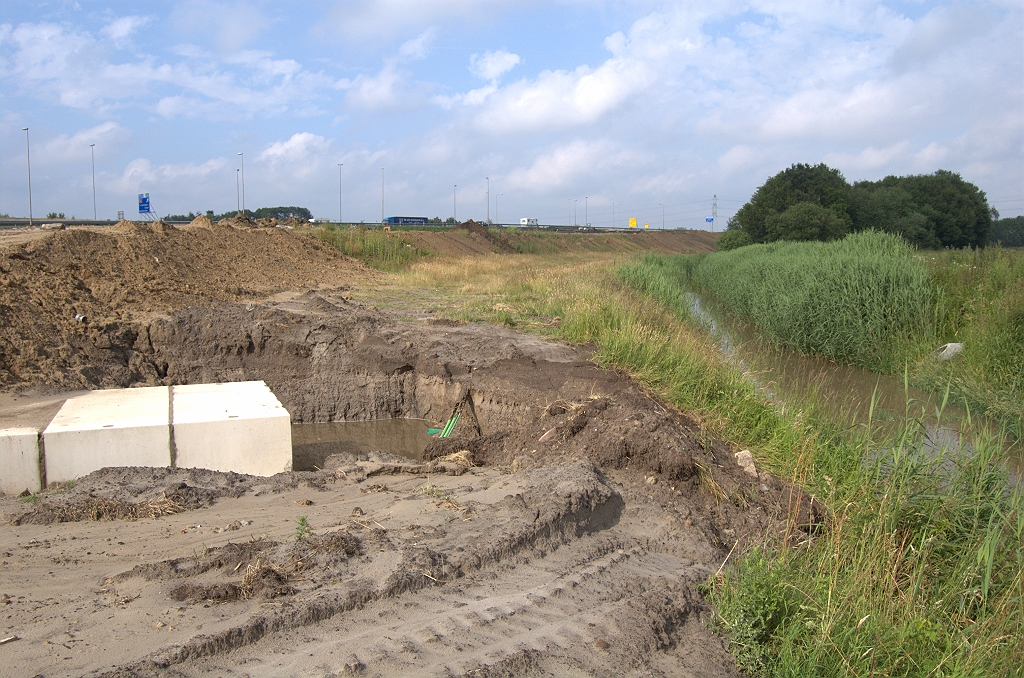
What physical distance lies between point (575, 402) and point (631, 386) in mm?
889

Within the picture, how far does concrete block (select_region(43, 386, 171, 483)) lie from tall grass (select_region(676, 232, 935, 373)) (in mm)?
12832

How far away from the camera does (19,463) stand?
6242 mm

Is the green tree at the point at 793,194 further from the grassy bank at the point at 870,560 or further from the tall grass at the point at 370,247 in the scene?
the grassy bank at the point at 870,560

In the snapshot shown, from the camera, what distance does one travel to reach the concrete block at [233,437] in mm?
6820

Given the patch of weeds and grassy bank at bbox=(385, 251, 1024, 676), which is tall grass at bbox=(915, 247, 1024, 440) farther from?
the patch of weeds

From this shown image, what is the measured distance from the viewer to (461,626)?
12.1ft

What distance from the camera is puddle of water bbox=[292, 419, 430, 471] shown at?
8703 mm

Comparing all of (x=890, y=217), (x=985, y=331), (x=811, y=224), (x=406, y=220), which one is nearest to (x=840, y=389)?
(x=985, y=331)

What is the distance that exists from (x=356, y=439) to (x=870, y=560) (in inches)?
271

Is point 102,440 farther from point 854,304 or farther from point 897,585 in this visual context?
point 854,304

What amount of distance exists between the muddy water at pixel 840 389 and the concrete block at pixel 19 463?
294 inches

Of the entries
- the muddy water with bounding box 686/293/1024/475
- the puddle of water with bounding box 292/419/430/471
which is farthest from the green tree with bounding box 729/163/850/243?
the puddle of water with bounding box 292/419/430/471

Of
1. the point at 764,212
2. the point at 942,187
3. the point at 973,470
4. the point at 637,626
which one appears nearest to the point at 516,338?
the point at 973,470

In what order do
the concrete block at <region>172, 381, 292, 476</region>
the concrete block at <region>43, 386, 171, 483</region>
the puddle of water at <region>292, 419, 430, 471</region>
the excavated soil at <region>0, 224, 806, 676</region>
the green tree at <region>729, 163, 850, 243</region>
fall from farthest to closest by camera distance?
the green tree at <region>729, 163, 850, 243</region> < the puddle of water at <region>292, 419, 430, 471</region> < the concrete block at <region>172, 381, 292, 476</region> < the concrete block at <region>43, 386, 171, 483</region> < the excavated soil at <region>0, 224, 806, 676</region>
